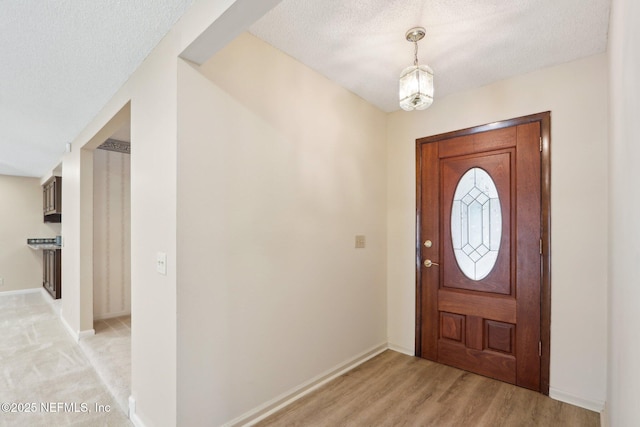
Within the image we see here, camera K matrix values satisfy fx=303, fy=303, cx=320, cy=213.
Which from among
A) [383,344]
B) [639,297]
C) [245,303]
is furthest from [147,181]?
[383,344]

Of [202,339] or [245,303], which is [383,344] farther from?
[202,339]

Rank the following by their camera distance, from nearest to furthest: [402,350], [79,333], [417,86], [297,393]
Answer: [417,86]
[297,393]
[402,350]
[79,333]

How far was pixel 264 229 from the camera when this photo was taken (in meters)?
2.10

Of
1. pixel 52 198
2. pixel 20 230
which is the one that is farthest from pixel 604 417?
pixel 20 230

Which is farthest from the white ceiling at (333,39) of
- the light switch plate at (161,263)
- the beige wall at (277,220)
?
the light switch plate at (161,263)

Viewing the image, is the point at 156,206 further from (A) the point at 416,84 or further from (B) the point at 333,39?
(A) the point at 416,84

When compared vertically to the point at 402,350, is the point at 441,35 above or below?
above

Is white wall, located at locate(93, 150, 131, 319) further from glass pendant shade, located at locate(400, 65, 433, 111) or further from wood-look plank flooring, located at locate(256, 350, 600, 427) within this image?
glass pendant shade, located at locate(400, 65, 433, 111)

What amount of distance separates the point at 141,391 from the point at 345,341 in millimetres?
1594

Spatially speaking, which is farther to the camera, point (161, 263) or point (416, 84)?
point (416, 84)

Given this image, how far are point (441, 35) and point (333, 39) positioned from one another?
0.72 m

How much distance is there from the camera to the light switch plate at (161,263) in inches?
67.5

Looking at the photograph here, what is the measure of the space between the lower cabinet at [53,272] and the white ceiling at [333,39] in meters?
3.43

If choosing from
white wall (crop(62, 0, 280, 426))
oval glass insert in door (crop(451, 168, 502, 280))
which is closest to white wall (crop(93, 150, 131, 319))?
white wall (crop(62, 0, 280, 426))
